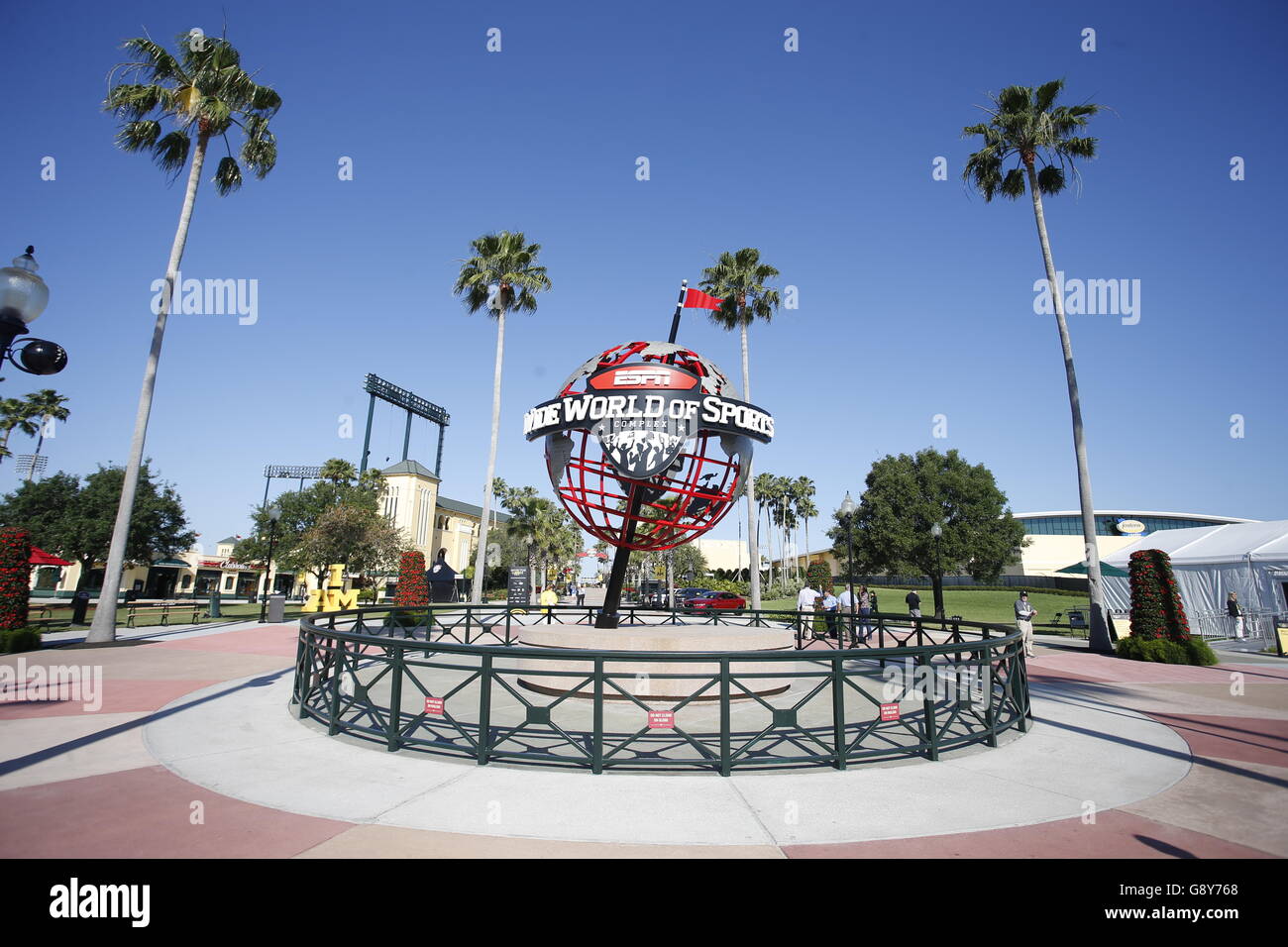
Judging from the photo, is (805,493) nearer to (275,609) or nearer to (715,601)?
(715,601)

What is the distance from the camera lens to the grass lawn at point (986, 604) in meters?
44.3

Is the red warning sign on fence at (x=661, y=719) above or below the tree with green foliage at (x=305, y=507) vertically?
below

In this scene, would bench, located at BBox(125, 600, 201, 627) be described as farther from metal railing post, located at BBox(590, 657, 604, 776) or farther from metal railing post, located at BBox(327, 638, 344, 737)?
metal railing post, located at BBox(590, 657, 604, 776)

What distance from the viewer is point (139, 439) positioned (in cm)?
1806

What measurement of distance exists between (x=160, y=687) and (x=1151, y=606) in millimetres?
25199

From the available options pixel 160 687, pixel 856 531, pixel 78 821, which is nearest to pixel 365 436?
pixel 856 531

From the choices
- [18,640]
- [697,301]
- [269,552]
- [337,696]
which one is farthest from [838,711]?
[269,552]

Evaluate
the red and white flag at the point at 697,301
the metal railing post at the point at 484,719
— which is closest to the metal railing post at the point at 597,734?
the metal railing post at the point at 484,719

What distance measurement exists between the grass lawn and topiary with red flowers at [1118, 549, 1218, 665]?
22110 mm

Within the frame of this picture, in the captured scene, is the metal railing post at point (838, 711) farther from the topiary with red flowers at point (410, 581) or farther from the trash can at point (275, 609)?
the trash can at point (275, 609)

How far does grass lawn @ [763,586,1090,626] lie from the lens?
145 ft

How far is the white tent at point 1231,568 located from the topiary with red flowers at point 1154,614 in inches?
281

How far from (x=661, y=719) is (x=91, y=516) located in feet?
164

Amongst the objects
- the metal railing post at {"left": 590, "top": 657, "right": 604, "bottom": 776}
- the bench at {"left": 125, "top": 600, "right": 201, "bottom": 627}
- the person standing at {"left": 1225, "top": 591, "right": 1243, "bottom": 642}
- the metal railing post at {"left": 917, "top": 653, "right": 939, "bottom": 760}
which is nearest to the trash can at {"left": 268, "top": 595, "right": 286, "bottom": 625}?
the bench at {"left": 125, "top": 600, "right": 201, "bottom": 627}
